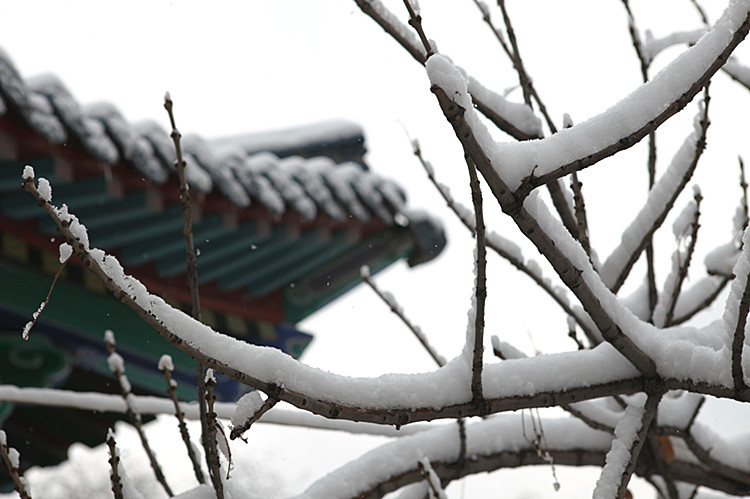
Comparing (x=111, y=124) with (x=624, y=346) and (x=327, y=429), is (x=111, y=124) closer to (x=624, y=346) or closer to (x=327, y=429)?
(x=327, y=429)

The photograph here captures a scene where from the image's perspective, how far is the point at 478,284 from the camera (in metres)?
0.79

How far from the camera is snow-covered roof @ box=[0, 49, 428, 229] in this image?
1.90 meters

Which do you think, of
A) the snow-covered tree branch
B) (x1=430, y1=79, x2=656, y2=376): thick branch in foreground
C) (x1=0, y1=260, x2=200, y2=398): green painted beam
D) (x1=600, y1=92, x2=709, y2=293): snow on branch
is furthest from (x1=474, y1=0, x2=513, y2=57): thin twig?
(x1=0, y1=260, x2=200, y2=398): green painted beam

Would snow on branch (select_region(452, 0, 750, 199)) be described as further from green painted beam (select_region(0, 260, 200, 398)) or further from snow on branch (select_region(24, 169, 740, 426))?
green painted beam (select_region(0, 260, 200, 398))

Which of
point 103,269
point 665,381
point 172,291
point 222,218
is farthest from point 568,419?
point 172,291

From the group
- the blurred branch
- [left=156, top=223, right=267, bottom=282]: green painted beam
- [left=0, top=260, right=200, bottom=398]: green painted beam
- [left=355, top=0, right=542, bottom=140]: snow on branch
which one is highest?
[left=156, top=223, right=267, bottom=282]: green painted beam

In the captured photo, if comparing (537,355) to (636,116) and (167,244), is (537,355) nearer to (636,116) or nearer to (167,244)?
(636,116)

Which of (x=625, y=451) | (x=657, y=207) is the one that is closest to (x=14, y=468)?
(x=625, y=451)

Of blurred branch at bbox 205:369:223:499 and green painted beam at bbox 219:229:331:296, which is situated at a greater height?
green painted beam at bbox 219:229:331:296

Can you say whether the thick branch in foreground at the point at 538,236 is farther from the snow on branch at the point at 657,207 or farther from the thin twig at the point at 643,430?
the snow on branch at the point at 657,207

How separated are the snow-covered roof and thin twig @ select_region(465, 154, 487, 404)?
1505 mm

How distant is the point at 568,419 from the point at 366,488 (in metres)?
0.58

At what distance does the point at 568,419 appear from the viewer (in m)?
1.62

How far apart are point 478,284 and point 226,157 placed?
1.84m
